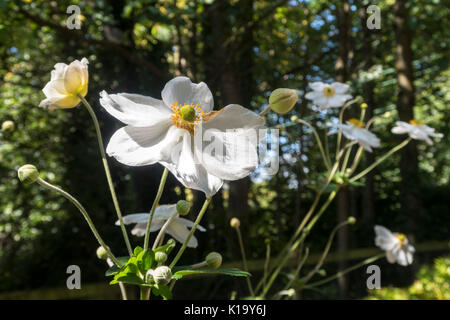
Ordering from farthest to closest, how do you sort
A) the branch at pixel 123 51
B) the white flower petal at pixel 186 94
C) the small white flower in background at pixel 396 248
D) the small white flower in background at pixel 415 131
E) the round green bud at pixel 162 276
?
the branch at pixel 123 51
the small white flower in background at pixel 396 248
the small white flower in background at pixel 415 131
the white flower petal at pixel 186 94
the round green bud at pixel 162 276

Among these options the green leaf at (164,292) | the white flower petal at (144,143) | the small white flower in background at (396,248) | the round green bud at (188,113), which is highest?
the round green bud at (188,113)

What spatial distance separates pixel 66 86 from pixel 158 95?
1708mm

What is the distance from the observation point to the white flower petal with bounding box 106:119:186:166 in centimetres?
48

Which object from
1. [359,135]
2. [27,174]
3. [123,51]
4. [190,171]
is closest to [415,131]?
[359,135]

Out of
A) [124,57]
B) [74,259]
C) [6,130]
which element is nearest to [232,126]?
[6,130]

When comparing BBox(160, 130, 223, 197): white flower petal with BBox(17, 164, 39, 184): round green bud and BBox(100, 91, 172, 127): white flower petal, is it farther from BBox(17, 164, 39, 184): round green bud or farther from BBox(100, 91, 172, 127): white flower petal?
BBox(17, 164, 39, 184): round green bud

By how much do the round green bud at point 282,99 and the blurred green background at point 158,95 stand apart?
1.30 m

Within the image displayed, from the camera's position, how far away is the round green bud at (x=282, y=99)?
20.7 inches

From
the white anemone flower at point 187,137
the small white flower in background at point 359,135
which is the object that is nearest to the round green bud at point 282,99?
the white anemone flower at point 187,137

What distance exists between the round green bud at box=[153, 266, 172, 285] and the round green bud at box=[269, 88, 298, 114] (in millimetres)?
255

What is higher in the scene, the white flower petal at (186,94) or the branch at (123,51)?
the branch at (123,51)

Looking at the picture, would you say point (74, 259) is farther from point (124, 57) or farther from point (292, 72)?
point (292, 72)

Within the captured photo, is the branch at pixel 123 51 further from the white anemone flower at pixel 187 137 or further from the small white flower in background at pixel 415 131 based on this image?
the white anemone flower at pixel 187 137

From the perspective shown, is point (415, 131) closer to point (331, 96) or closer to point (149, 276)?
point (331, 96)
